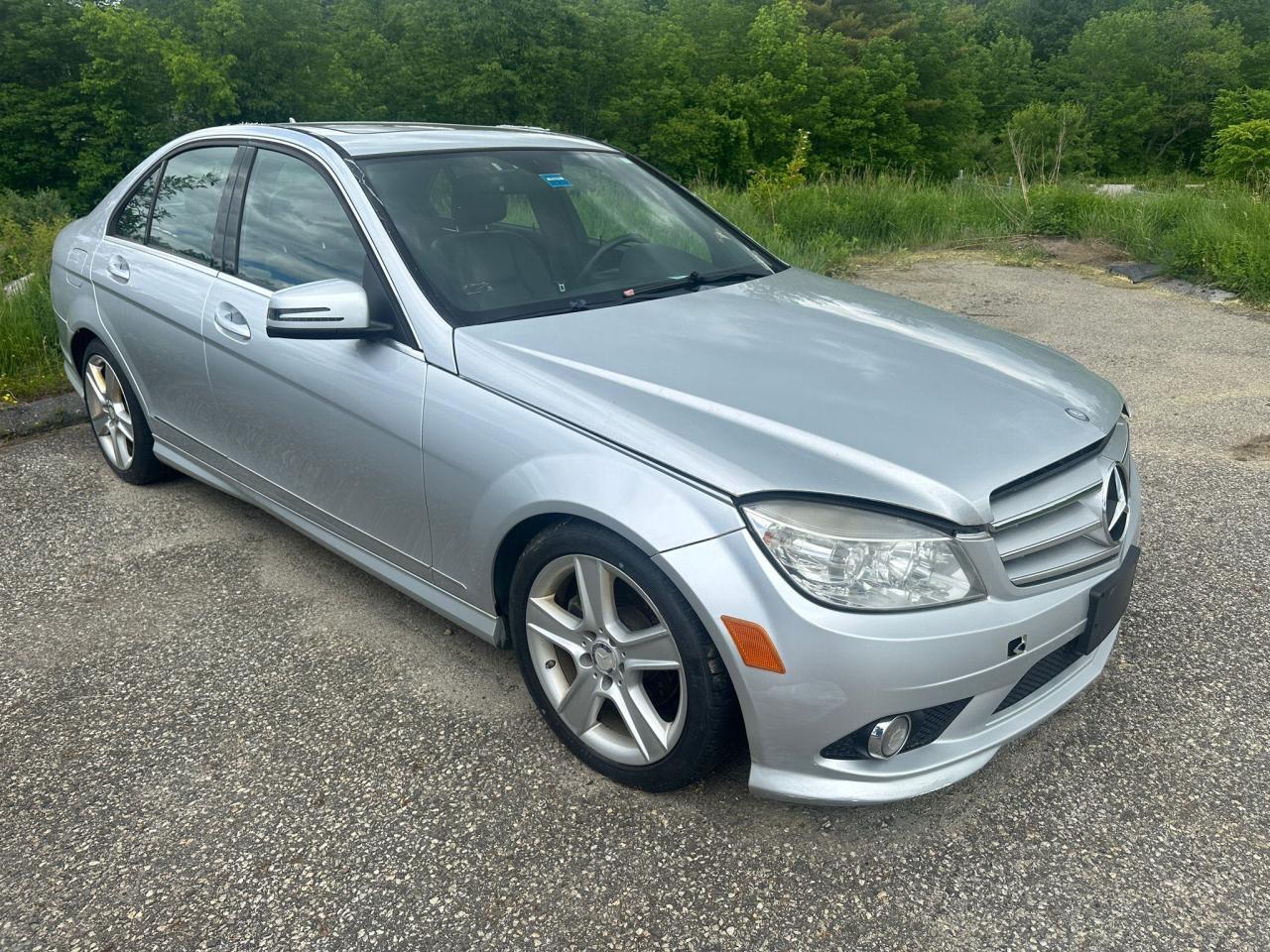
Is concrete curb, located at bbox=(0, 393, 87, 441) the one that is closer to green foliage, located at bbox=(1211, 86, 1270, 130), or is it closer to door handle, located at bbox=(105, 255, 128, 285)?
door handle, located at bbox=(105, 255, 128, 285)

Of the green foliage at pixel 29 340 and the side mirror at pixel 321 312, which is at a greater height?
the side mirror at pixel 321 312

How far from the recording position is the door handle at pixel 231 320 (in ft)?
11.3

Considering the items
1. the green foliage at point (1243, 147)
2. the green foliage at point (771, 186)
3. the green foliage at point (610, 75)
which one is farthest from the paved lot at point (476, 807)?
the green foliage at point (1243, 147)

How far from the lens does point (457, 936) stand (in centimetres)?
218

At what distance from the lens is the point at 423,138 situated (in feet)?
11.9

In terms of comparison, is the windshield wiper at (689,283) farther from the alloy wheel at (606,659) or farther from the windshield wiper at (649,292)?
the alloy wheel at (606,659)

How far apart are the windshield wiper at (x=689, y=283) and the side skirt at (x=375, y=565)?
1073 millimetres

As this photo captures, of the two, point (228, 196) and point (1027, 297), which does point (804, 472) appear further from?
point (1027, 297)

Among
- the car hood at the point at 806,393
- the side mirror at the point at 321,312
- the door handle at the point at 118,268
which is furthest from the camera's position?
the door handle at the point at 118,268

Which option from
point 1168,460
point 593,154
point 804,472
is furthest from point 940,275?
point 804,472

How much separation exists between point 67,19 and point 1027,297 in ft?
174

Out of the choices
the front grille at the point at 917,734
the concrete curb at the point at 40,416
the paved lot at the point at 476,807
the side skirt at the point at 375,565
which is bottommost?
the concrete curb at the point at 40,416

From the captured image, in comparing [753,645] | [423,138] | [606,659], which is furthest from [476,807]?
[423,138]

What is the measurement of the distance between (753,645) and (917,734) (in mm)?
449
